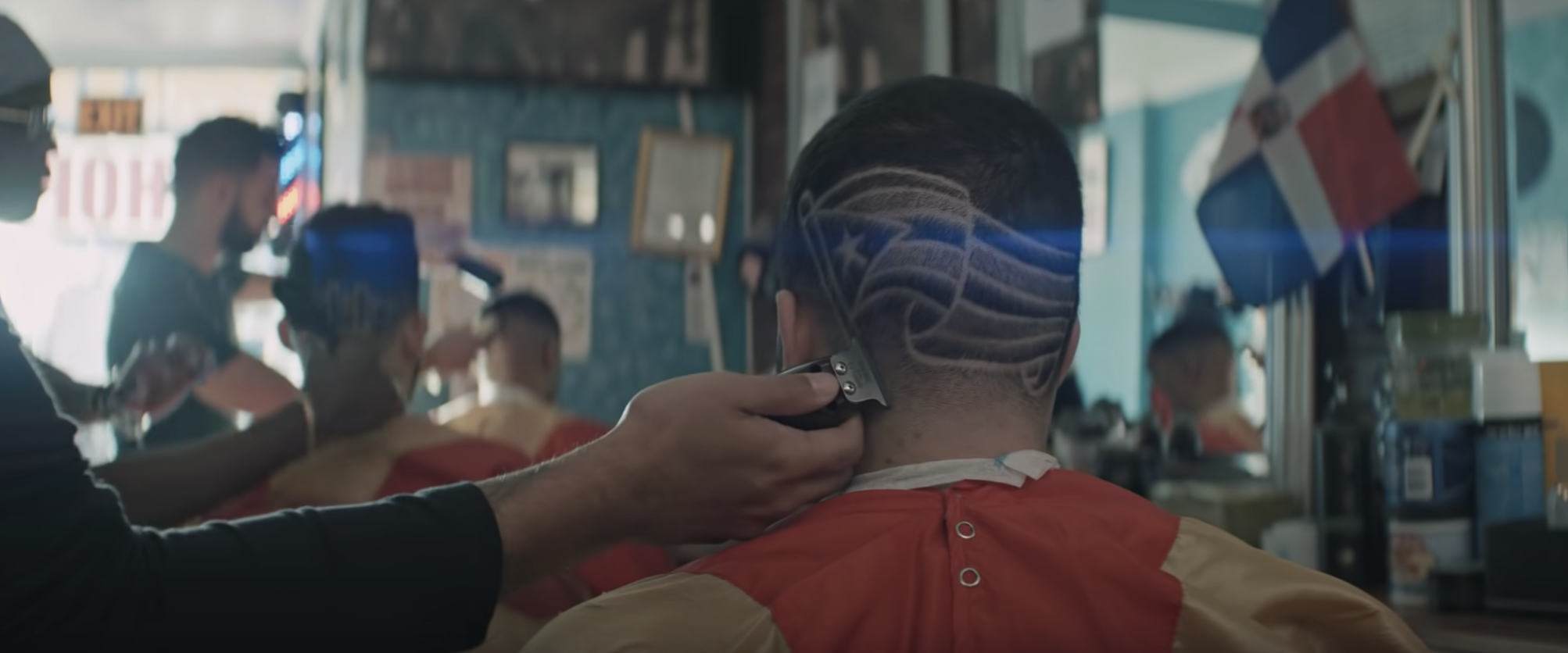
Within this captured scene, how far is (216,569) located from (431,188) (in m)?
3.95

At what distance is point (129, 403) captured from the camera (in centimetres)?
204

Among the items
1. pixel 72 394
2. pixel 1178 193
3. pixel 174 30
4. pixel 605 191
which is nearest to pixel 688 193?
pixel 605 191

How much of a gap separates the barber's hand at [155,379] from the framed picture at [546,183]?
253cm

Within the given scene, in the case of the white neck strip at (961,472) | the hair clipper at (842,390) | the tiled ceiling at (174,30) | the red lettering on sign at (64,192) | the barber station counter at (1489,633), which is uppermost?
the tiled ceiling at (174,30)

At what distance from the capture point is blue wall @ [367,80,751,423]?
15.7ft

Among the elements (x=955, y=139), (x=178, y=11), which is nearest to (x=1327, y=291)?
(x=955, y=139)

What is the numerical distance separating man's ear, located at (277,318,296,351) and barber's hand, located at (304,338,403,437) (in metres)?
0.08

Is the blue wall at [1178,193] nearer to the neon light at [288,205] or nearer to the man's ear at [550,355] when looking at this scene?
the man's ear at [550,355]

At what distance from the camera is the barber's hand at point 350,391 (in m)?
2.05

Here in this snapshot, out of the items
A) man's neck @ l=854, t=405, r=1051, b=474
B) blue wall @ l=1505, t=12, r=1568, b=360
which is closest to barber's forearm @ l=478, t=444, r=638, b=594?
man's neck @ l=854, t=405, r=1051, b=474

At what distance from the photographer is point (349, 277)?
2.23 m

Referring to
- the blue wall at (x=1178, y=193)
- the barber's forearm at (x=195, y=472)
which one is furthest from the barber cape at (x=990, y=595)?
the blue wall at (x=1178, y=193)

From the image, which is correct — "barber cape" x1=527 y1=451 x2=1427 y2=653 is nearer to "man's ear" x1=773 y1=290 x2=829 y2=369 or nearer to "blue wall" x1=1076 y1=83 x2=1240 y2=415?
"man's ear" x1=773 y1=290 x2=829 y2=369

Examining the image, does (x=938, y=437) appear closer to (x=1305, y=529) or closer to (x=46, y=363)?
(x=1305, y=529)
